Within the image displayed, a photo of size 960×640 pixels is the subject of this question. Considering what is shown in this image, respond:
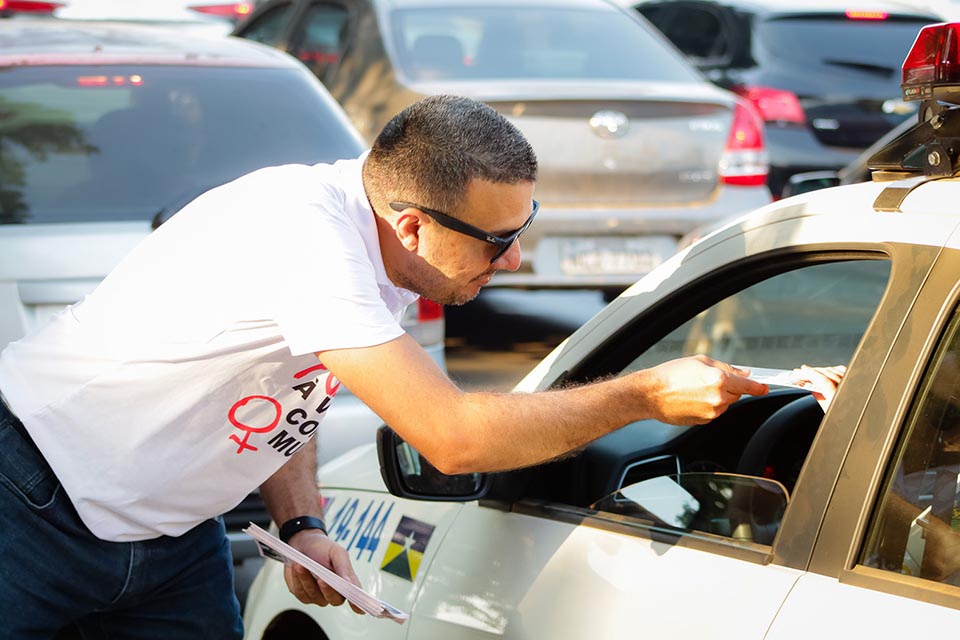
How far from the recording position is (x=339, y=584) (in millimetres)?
2105

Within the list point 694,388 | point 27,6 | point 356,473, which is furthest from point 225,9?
point 694,388

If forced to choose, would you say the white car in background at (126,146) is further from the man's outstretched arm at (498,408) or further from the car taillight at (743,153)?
the car taillight at (743,153)

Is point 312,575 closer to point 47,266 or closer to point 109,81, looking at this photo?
point 47,266

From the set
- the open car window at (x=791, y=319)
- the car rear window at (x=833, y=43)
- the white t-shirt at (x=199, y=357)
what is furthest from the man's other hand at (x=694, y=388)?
the car rear window at (x=833, y=43)

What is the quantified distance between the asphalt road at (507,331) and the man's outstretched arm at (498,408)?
4.13 meters

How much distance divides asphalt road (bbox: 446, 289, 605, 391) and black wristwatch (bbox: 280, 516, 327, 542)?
349 centimetres

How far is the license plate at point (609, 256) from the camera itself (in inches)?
248

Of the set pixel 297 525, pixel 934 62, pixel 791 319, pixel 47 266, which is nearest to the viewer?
pixel 934 62

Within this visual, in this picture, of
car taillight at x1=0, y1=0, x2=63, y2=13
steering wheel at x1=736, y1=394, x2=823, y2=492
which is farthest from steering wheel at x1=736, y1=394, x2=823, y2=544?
car taillight at x1=0, y1=0, x2=63, y2=13

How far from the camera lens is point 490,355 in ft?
22.7

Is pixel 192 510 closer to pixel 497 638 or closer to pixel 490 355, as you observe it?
pixel 497 638

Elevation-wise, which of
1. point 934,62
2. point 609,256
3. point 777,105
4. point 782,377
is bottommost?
point 609,256

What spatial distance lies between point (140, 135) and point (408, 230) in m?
2.51

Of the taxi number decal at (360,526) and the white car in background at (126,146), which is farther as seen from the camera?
the white car in background at (126,146)
